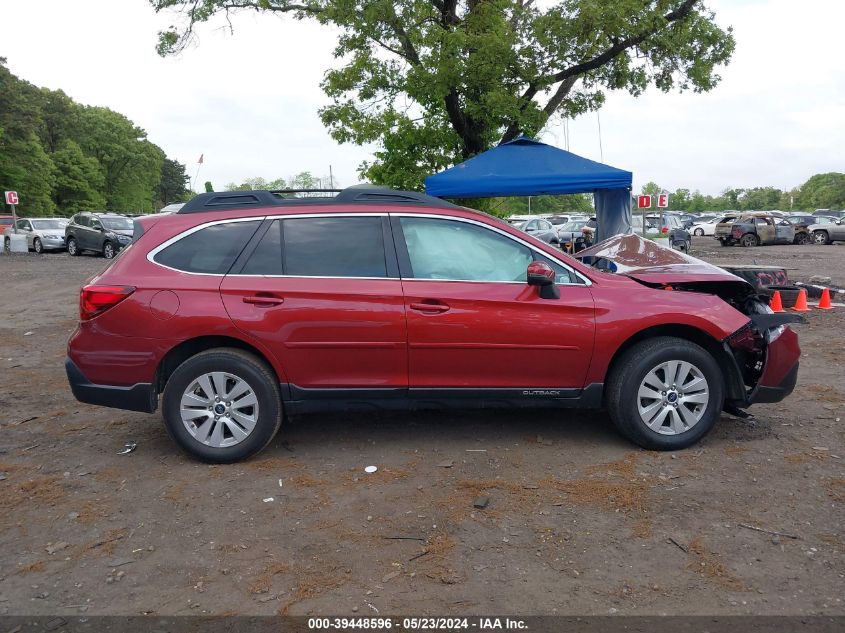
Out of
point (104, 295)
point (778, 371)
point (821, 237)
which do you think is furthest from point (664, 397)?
Answer: point (821, 237)

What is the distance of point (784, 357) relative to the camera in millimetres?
4762

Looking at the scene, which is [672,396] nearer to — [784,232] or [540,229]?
[540,229]

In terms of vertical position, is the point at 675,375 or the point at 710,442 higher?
the point at 675,375

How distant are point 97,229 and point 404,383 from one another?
2447 cm

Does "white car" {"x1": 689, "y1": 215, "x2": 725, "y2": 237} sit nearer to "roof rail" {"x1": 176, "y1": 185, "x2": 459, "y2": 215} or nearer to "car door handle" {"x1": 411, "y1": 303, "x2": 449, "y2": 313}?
Result: "roof rail" {"x1": 176, "y1": 185, "x2": 459, "y2": 215}

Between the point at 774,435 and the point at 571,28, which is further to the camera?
the point at 571,28

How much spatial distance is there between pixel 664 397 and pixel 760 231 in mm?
30005

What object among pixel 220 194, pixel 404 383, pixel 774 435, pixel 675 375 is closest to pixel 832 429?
pixel 774 435

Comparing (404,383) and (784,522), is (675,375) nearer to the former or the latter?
(784,522)

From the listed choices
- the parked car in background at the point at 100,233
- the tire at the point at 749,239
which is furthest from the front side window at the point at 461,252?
the tire at the point at 749,239

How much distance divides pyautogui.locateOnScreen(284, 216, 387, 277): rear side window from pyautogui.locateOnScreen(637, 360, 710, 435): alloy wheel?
195 cm

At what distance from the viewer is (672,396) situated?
469cm

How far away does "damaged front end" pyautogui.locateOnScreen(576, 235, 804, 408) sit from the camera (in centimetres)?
477

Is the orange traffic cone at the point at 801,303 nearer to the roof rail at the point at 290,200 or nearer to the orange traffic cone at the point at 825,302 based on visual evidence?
the orange traffic cone at the point at 825,302
